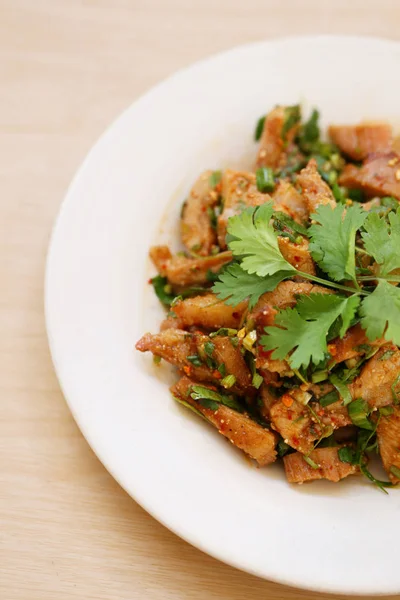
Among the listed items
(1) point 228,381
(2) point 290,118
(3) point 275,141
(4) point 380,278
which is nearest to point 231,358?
(1) point 228,381

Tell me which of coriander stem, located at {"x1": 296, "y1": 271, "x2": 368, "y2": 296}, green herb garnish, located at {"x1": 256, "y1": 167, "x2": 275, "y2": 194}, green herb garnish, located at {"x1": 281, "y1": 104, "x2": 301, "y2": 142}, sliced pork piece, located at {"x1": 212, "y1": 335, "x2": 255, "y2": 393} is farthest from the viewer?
green herb garnish, located at {"x1": 281, "y1": 104, "x2": 301, "y2": 142}

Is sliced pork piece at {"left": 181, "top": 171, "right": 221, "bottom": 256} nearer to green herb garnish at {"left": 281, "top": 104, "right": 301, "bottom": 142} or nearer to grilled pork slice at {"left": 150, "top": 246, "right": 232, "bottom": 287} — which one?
grilled pork slice at {"left": 150, "top": 246, "right": 232, "bottom": 287}

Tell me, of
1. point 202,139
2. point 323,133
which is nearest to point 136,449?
point 202,139

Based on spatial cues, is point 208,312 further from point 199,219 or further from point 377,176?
point 377,176

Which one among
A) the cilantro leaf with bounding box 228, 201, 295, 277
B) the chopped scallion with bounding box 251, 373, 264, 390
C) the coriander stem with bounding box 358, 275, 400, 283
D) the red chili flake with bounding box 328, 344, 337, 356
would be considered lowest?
the chopped scallion with bounding box 251, 373, 264, 390

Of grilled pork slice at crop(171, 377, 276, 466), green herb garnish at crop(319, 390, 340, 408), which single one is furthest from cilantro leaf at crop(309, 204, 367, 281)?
grilled pork slice at crop(171, 377, 276, 466)

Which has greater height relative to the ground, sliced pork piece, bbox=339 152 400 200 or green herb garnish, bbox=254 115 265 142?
green herb garnish, bbox=254 115 265 142
